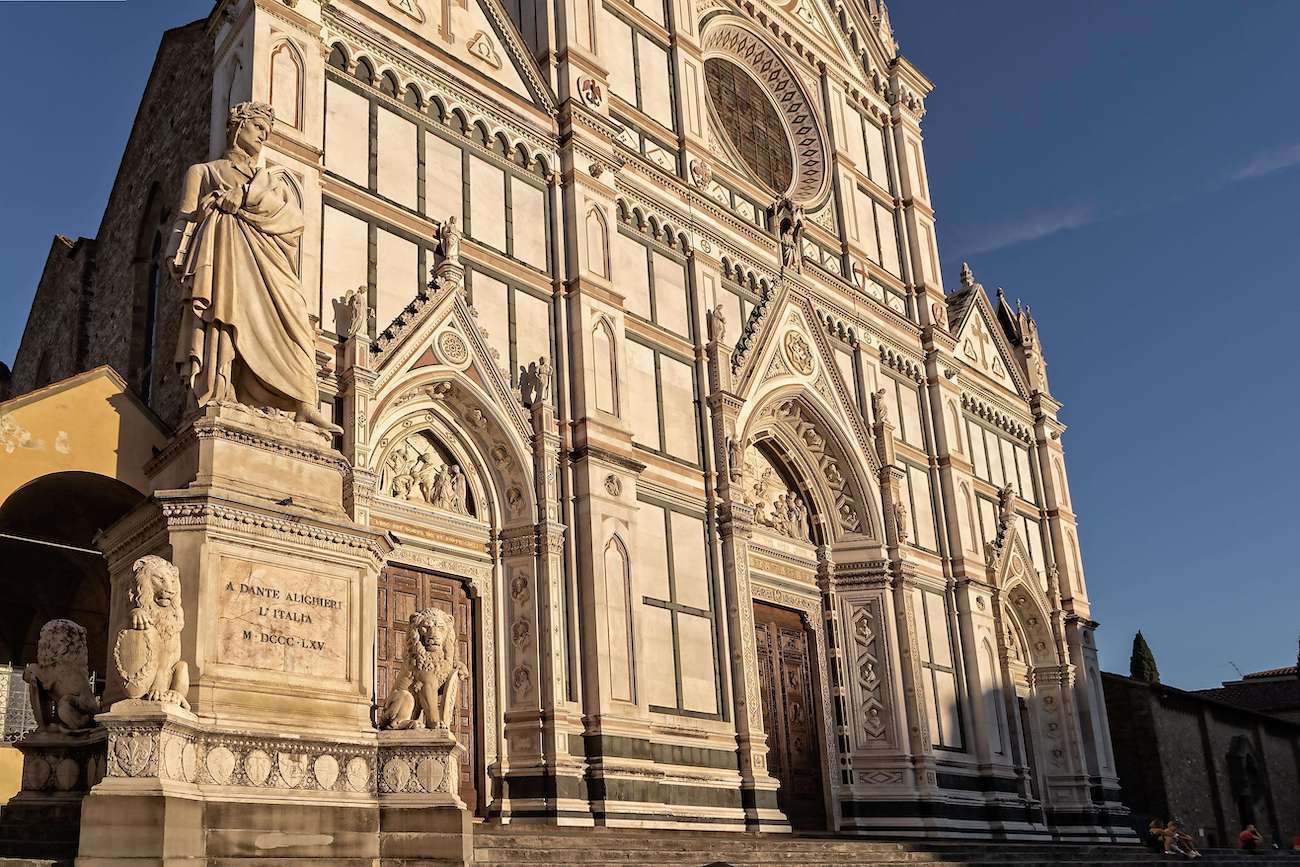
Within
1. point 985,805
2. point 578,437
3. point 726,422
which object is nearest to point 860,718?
point 985,805

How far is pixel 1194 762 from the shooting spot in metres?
35.4

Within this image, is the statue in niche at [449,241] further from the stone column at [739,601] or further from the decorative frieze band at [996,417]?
the decorative frieze band at [996,417]

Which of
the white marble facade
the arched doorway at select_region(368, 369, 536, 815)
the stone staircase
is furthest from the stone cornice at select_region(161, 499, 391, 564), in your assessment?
the arched doorway at select_region(368, 369, 536, 815)

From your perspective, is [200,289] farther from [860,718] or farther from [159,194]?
[860,718]

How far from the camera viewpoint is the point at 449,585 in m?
16.3

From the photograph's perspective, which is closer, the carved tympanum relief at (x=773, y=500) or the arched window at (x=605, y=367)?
the arched window at (x=605, y=367)

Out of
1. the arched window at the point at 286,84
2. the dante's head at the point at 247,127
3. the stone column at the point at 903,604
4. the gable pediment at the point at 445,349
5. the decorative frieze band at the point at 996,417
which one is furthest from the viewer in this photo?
the decorative frieze band at the point at 996,417

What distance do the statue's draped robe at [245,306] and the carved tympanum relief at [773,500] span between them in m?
11.7

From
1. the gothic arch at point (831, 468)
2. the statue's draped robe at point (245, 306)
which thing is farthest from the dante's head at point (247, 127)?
the gothic arch at point (831, 468)

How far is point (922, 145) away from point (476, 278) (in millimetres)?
16332

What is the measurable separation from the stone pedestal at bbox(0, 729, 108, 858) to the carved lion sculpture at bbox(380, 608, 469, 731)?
227 centimetres

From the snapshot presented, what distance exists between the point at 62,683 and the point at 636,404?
1062 centimetres

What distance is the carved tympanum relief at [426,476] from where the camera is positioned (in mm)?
16031

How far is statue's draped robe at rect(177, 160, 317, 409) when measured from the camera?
11133 millimetres
